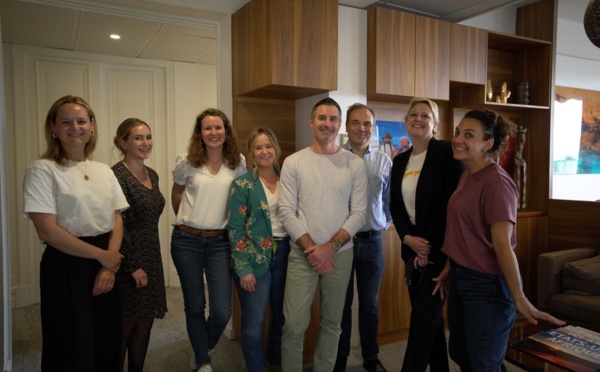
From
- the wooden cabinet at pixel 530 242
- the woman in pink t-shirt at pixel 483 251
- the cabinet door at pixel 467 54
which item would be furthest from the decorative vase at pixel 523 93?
the woman in pink t-shirt at pixel 483 251

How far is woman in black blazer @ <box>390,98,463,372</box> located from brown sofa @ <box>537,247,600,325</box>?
1492 millimetres

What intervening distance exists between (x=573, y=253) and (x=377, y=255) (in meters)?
1.95

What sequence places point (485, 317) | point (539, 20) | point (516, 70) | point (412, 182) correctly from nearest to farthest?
1. point (485, 317)
2. point (412, 182)
3. point (539, 20)
4. point (516, 70)

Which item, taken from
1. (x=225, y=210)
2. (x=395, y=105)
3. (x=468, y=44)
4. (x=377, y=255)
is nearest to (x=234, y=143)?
(x=225, y=210)

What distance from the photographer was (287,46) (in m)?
2.69

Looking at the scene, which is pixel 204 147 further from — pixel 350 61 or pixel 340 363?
pixel 340 363

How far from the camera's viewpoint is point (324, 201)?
216cm

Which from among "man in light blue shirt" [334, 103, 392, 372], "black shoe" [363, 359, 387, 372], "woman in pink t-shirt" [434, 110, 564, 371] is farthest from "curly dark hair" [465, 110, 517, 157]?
"black shoe" [363, 359, 387, 372]

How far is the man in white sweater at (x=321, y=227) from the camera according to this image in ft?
7.02

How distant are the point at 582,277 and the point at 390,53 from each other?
219 centimetres

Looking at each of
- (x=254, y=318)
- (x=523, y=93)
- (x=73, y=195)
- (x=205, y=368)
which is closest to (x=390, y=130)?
(x=523, y=93)

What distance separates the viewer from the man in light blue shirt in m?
2.53

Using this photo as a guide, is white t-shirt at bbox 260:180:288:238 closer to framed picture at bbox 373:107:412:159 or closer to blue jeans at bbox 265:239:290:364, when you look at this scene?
blue jeans at bbox 265:239:290:364

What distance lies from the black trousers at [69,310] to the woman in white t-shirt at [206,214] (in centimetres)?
48
